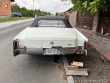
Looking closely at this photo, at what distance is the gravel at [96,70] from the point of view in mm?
5576

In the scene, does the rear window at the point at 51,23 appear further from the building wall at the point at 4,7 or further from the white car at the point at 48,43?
the building wall at the point at 4,7

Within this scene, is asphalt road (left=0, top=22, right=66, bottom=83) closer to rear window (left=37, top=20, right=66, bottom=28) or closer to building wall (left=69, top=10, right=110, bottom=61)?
rear window (left=37, top=20, right=66, bottom=28)

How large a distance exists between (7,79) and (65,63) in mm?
2133

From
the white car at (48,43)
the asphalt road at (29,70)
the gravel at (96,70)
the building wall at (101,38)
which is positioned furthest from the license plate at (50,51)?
the building wall at (101,38)

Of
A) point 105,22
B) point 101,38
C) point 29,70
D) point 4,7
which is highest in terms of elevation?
point 4,7

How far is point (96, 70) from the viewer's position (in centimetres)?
637

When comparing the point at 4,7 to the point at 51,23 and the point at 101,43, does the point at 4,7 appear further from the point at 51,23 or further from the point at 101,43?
the point at 51,23

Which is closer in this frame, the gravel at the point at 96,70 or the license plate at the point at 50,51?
the gravel at the point at 96,70

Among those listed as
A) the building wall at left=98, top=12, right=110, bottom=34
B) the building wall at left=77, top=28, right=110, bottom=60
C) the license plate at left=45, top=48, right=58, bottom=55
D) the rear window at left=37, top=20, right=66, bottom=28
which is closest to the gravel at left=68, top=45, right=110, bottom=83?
the building wall at left=77, top=28, right=110, bottom=60

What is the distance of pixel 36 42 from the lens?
6516 mm

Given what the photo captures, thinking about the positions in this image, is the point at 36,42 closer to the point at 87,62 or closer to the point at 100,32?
the point at 87,62

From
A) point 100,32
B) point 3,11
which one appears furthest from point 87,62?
point 3,11

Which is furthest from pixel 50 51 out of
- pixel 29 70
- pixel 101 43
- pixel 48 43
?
pixel 101 43

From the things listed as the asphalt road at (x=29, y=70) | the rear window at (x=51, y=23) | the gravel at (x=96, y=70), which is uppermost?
the rear window at (x=51, y=23)
